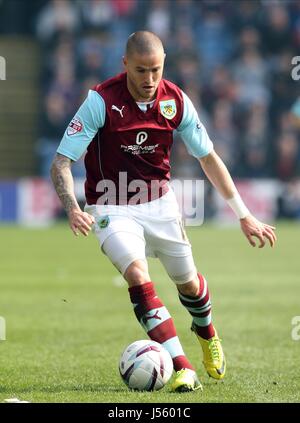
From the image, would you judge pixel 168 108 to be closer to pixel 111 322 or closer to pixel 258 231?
pixel 258 231

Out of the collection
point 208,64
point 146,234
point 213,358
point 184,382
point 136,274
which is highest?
point 146,234

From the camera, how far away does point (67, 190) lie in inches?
265

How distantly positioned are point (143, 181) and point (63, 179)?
0.63 m

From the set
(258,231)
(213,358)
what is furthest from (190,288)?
(258,231)

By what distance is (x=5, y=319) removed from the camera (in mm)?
10383

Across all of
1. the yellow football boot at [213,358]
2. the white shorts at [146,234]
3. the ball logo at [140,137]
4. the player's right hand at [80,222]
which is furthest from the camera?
the yellow football boot at [213,358]

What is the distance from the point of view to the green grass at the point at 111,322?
22.1 ft

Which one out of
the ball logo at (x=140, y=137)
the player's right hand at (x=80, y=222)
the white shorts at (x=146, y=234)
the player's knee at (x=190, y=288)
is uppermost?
the ball logo at (x=140, y=137)

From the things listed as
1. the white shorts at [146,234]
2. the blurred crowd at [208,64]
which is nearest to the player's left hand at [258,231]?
the white shorts at [146,234]

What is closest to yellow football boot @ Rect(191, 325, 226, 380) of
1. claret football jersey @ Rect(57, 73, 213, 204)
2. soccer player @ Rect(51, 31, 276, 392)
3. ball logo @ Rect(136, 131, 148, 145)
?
soccer player @ Rect(51, 31, 276, 392)

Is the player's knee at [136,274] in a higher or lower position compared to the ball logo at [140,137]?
lower

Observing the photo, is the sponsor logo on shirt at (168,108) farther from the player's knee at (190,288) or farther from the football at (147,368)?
the football at (147,368)
